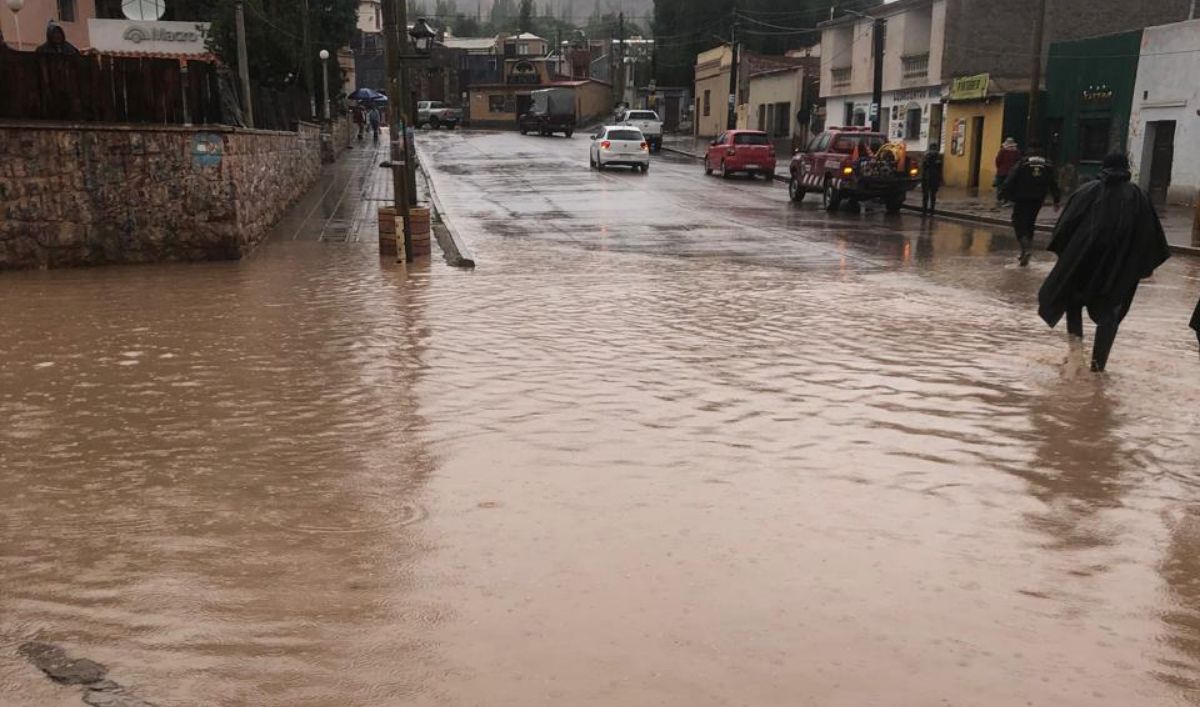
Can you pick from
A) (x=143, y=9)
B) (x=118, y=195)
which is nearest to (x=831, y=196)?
(x=118, y=195)

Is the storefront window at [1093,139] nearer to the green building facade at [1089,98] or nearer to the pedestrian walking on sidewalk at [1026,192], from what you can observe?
the green building facade at [1089,98]

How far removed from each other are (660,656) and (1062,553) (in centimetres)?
203

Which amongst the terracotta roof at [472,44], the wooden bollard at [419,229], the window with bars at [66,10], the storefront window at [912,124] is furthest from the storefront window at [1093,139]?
the terracotta roof at [472,44]

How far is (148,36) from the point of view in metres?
33.4

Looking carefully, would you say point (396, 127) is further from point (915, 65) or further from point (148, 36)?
point (915, 65)

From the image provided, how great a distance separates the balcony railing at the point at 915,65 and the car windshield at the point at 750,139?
6.69 m

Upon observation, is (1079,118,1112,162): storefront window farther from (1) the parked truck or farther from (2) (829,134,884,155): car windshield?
(1) the parked truck

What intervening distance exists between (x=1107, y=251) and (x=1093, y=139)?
891 inches

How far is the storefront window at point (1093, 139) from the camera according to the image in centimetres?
2723

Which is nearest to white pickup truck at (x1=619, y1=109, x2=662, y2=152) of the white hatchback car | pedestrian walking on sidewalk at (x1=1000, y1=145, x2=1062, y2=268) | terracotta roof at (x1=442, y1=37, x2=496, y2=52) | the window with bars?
the white hatchback car

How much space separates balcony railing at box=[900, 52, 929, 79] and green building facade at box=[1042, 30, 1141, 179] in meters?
6.85

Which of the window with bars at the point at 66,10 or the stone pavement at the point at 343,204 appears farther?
the window with bars at the point at 66,10

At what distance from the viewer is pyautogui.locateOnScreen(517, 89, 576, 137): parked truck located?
57531 millimetres

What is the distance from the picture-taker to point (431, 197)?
25172mm
